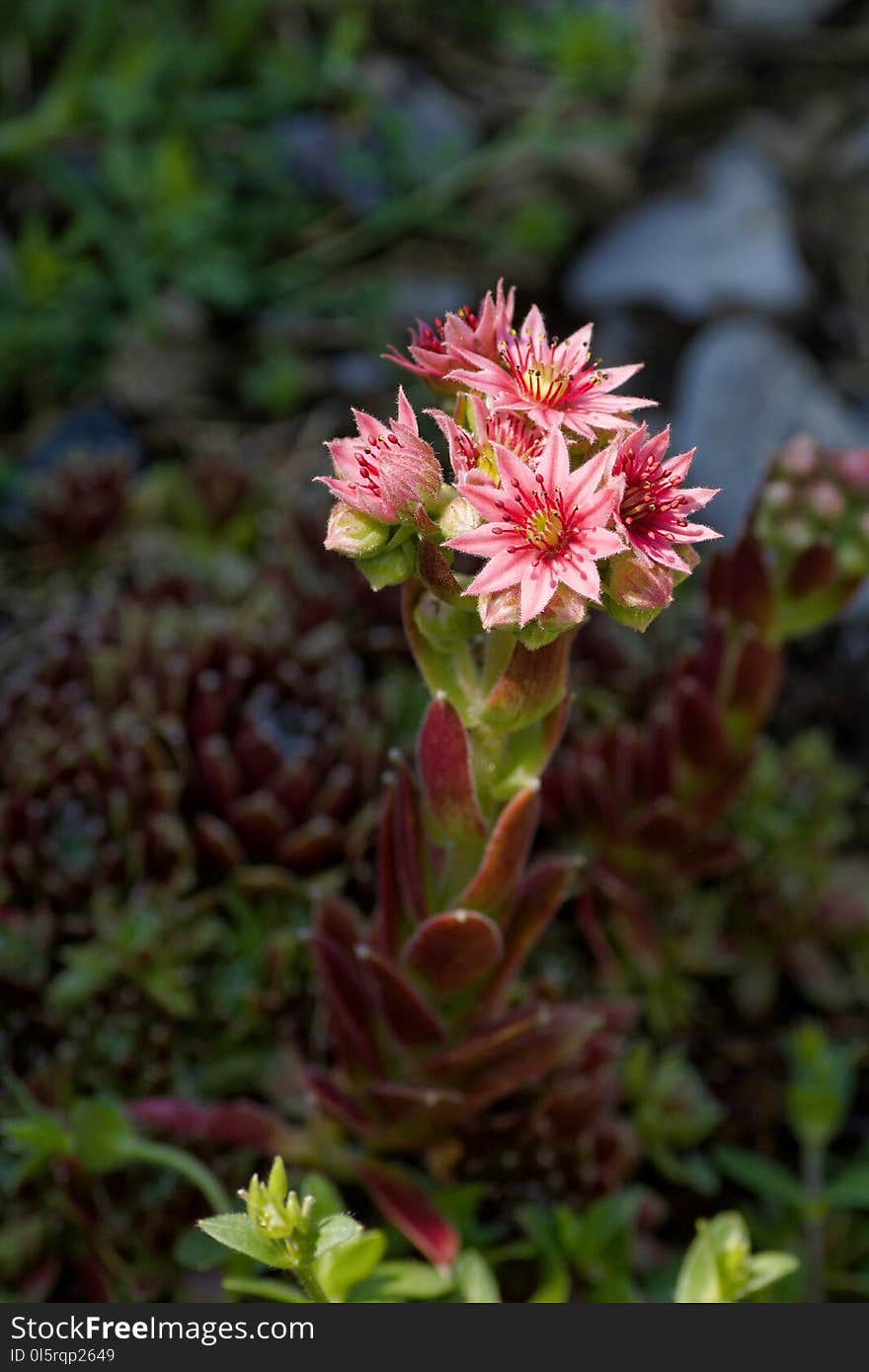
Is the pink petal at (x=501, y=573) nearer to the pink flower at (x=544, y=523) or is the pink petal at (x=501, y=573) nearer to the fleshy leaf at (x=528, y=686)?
the pink flower at (x=544, y=523)

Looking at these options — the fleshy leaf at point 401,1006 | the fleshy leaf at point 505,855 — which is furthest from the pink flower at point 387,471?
the fleshy leaf at point 401,1006

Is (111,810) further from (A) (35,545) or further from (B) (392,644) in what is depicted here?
(A) (35,545)

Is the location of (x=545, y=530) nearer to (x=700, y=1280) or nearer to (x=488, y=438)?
(x=488, y=438)

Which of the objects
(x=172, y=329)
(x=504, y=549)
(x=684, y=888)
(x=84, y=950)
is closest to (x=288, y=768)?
(x=84, y=950)

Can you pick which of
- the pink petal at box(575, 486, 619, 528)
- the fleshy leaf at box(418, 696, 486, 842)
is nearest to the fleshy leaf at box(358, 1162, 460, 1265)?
the fleshy leaf at box(418, 696, 486, 842)

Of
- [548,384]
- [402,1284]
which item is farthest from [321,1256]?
[548,384]
